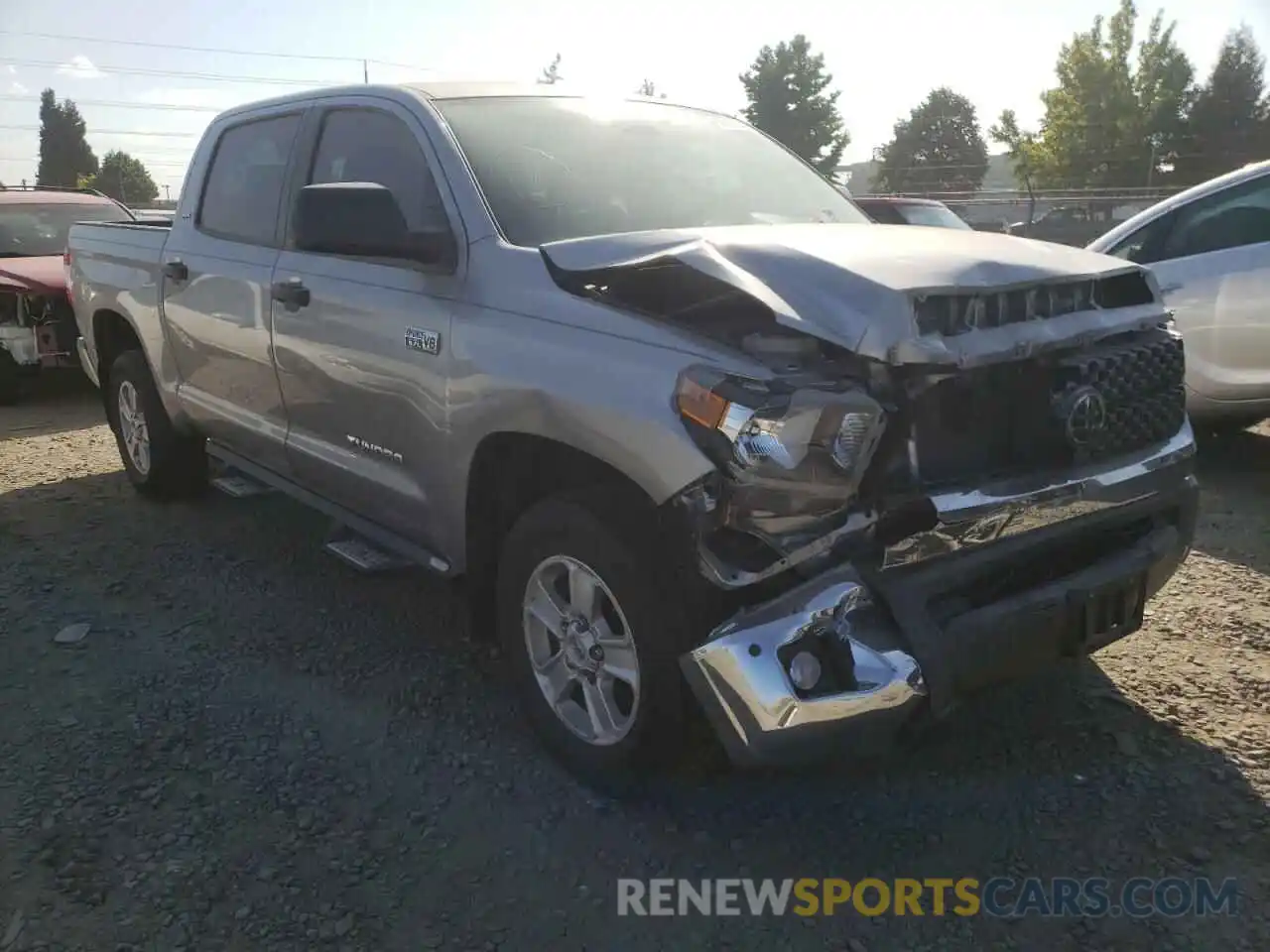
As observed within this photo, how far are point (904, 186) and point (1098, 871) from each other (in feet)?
183

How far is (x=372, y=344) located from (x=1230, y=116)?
162 ft

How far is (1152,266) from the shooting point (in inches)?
226

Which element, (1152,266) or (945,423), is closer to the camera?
(945,423)

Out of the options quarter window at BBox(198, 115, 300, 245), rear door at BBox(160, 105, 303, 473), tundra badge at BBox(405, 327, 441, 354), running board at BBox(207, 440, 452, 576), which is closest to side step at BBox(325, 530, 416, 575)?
running board at BBox(207, 440, 452, 576)

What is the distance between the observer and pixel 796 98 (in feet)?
173

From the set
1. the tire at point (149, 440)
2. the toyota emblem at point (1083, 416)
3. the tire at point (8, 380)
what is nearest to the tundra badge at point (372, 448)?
the toyota emblem at point (1083, 416)

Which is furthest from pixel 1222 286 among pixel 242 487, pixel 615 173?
pixel 242 487

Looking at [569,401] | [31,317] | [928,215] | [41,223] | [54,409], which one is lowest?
[54,409]

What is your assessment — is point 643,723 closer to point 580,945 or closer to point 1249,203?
point 580,945

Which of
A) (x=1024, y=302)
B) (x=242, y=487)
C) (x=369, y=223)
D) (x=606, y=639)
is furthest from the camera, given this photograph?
(x=242, y=487)

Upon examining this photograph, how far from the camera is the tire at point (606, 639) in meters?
2.48

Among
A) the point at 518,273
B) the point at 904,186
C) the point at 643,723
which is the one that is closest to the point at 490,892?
the point at 643,723

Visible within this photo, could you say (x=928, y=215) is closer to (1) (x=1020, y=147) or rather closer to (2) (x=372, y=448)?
(2) (x=372, y=448)

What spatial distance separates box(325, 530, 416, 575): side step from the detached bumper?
152cm
